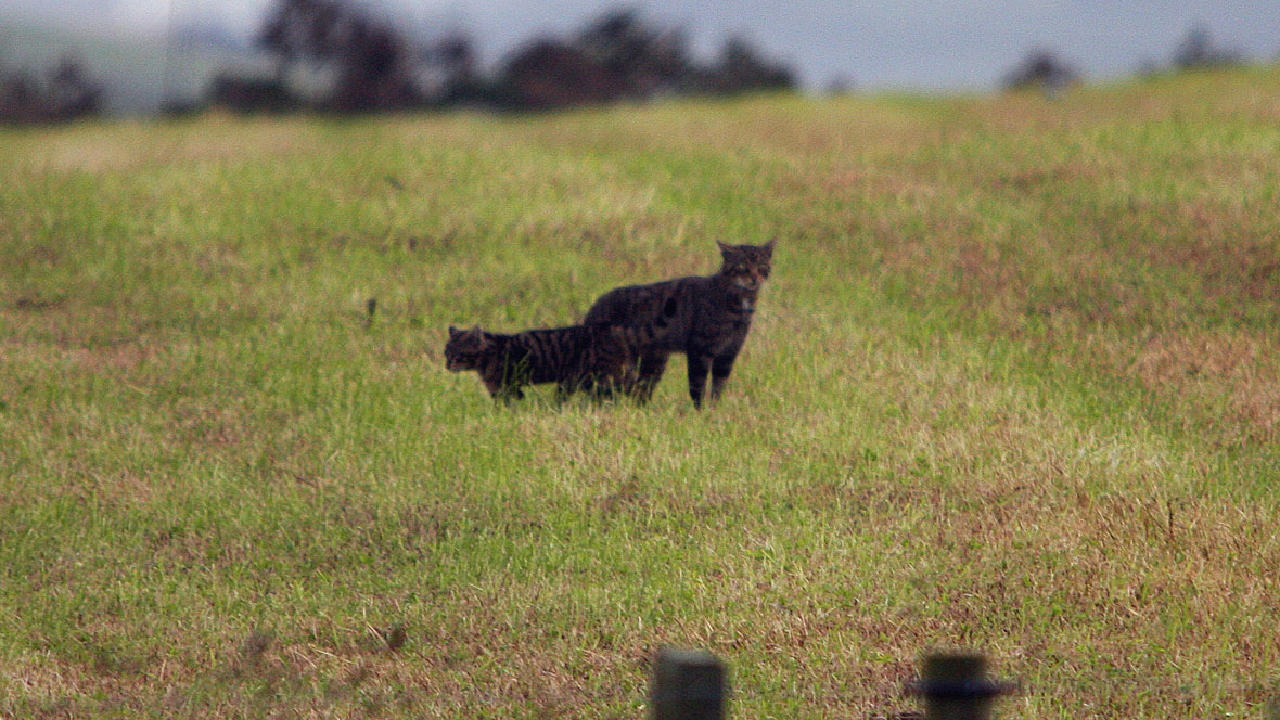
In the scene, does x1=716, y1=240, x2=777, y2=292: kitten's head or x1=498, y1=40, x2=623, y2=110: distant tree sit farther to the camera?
x1=498, y1=40, x2=623, y2=110: distant tree

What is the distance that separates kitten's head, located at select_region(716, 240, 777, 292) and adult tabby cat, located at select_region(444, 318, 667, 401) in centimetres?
78

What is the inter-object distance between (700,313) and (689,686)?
278 inches

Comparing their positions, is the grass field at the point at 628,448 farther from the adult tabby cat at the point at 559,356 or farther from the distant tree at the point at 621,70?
the distant tree at the point at 621,70

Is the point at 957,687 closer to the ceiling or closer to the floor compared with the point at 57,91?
closer to the floor

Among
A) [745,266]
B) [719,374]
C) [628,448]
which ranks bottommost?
[628,448]

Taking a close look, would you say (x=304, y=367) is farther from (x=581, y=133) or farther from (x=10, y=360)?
(x=581, y=133)

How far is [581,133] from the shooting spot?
1041 inches

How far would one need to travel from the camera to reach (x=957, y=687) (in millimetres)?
3330

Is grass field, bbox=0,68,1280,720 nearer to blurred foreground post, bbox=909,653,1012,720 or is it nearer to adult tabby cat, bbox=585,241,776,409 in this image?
adult tabby cat, bbox=585,241,776,409

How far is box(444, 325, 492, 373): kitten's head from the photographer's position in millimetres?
10258

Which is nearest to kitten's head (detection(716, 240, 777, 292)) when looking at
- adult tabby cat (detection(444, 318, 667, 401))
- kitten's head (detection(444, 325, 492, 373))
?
adult tabby cat (detection(444, 318, 667, 401))

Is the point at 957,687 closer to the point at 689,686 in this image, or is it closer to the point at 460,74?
the point at 689,686

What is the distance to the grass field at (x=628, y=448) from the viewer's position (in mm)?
6477

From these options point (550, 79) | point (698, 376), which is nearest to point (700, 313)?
point (698, 376)
